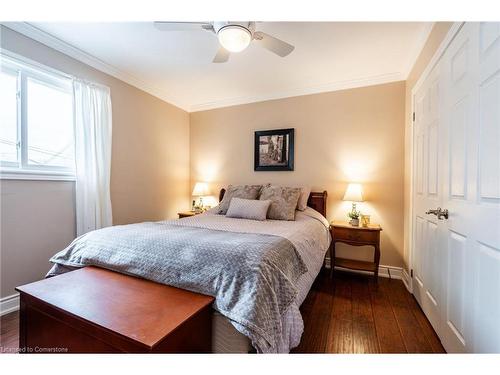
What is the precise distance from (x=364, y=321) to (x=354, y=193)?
142cm

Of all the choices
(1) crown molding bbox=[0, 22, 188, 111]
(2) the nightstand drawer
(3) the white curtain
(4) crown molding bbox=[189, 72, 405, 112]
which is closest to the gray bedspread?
(3) the white curtain

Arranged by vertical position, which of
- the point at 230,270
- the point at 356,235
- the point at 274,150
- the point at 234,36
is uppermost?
the point at 234,36

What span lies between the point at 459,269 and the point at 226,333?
1.38 meters

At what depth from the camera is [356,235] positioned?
260cm

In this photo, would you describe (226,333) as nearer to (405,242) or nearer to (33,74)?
(405,242)

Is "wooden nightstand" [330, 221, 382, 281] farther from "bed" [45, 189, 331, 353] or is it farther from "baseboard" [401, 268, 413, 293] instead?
"bed" [45, 189, 331, 353]

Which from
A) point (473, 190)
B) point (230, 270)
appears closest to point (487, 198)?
point (473, 190)

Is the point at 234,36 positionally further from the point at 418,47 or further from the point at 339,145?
the point at 339,145

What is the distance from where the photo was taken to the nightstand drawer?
8.32ft

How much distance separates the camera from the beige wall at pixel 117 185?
194 cm

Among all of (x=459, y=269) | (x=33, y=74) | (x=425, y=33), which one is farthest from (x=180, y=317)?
(x=425, y=33)

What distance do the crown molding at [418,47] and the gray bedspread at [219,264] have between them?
215cm

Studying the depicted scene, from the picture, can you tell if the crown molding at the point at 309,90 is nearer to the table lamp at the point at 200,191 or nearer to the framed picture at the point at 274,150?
the framed picture at the point at 274,150
